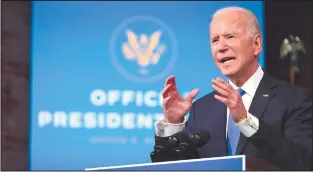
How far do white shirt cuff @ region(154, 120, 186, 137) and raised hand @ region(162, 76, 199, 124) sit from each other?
1cm

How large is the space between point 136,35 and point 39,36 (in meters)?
0.66

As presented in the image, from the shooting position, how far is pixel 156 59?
14.6 ft

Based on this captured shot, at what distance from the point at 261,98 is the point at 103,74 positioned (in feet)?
8.43

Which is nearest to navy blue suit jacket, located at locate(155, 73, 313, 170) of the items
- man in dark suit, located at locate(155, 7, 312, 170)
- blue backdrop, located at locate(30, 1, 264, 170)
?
man in dark suit, located at locate(155, 7, 312, 170)

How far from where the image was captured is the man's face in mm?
1942

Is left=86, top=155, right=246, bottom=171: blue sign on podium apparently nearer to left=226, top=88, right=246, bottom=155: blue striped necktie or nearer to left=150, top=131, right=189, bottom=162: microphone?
left=150, top=131, right=189, bottom=162: microphone

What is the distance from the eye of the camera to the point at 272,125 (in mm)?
1863

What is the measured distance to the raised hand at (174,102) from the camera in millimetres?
1851

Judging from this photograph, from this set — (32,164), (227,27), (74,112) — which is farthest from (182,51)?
(227,27)

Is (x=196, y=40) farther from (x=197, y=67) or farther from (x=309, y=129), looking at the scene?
(x=309, y=129)

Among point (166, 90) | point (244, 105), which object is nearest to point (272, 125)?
point (244, 105)

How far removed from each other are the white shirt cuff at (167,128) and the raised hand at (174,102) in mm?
15

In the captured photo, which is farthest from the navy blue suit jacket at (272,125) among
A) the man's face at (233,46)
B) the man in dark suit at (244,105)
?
the man's face at (233,46)

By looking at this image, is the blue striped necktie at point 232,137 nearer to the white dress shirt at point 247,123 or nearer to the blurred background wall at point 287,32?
the white dress shirt at point 247,123
